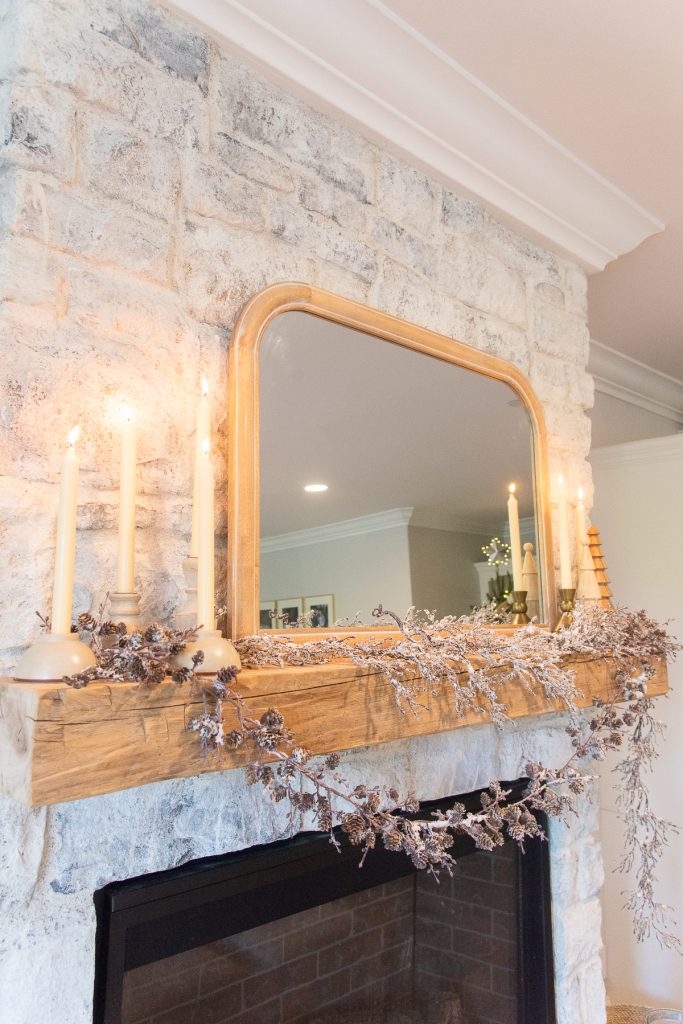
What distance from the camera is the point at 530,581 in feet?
5.90

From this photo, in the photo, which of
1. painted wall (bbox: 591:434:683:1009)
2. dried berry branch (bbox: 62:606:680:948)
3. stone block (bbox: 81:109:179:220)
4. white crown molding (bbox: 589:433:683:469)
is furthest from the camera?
white crown molding (bbox: 589:433:683:469)

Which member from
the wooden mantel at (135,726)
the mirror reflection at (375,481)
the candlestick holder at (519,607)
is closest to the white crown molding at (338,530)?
the mirror reflection at (375,481)

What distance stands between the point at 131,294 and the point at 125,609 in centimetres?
52

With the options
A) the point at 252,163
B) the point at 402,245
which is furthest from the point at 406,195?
the point at 252,163

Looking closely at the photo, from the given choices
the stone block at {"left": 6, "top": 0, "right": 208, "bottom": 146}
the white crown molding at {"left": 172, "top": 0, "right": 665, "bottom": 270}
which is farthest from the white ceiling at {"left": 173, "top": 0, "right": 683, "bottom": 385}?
the stone block at {"left": 6, "top": 0, "right": 208, "bottom": 146}

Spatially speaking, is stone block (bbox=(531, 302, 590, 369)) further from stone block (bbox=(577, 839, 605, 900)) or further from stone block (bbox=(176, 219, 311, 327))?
stone block (bbox=(577, 839, 605, 900))

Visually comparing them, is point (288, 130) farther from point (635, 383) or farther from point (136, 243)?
point (635, 383)

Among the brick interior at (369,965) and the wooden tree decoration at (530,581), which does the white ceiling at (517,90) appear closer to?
the wooden tree decoration at (530,581)

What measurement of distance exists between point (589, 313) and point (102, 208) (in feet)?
6.63

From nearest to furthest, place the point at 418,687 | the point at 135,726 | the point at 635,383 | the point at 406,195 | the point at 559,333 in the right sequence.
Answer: the point at 135,726 < the point at 418,687 < the point at 406,195 < the point at 559,333 < the point at 635,383

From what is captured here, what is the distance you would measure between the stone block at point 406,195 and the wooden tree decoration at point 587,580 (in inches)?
34.8

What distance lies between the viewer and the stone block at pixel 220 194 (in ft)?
4.29

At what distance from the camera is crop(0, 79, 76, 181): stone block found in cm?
110

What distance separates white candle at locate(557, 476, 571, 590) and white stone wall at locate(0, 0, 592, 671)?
0.65 meters
